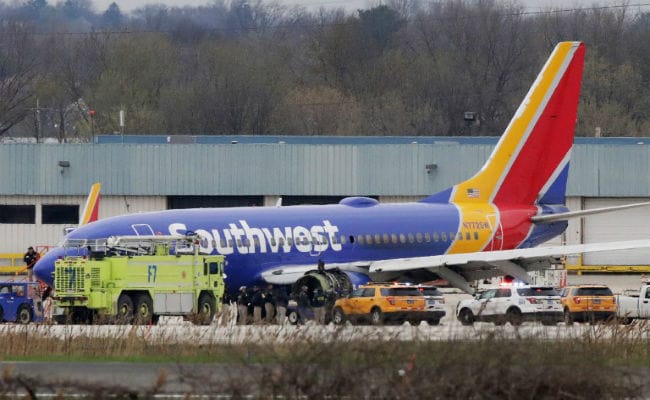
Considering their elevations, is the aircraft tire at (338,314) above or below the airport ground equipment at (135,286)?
below

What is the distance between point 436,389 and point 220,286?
24150 millimetres

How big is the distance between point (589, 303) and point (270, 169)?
2938 centimetres

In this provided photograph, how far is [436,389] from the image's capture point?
755 inches

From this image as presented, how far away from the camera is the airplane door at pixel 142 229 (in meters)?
45.1

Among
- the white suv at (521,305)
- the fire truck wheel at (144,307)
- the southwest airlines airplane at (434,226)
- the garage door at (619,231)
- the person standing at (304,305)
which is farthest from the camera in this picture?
the garage door at (619,231)

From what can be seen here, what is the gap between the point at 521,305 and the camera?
143 ft

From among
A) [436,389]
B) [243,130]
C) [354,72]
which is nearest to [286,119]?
[243,130]

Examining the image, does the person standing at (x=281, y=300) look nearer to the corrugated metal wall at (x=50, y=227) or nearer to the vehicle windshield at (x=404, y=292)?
the vehicle windshield at (x=404, y=292)

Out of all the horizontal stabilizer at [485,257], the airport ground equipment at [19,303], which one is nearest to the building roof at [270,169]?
the horizontal stabilizer at [485,257]

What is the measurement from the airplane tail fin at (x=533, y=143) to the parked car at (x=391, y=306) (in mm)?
11960

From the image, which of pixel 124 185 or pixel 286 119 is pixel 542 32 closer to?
pixel 286 119

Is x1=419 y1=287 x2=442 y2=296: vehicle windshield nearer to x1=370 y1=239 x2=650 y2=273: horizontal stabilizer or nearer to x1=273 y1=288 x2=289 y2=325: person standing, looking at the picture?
x1=370 y1=239 x2=650 y2=273: horizontal stabilizer

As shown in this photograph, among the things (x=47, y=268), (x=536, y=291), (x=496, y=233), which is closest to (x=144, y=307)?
(x=47, y=268)

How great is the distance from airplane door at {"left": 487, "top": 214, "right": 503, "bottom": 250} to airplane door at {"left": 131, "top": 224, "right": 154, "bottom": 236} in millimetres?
13554
